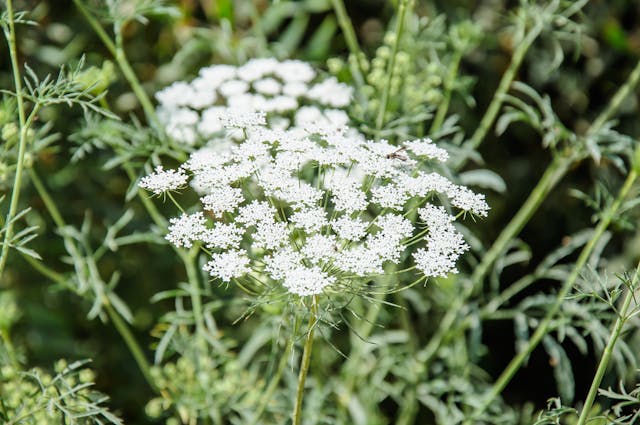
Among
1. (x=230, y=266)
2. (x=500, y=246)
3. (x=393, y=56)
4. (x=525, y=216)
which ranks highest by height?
(x=393, y=56)

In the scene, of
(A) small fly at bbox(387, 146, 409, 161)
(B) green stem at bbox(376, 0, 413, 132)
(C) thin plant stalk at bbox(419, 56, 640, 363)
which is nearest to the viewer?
(A) small fly at bbox(387, 146, 409, 161)

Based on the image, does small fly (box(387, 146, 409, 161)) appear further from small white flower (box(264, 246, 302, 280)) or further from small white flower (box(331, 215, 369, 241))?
small white flower (box(264, 246, 302, 280))

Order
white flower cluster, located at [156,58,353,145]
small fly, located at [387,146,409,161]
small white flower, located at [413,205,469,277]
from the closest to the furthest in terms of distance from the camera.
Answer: small white flower, located at [413,205,469,277] → small fly, located at [387,146,409,161] → white flower cluster, located at [156,58,353,145]

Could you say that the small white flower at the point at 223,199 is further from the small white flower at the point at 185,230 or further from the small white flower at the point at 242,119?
the small white flower at the point at 242,119

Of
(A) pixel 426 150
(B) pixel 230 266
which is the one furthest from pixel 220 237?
(A) pixel 426 150

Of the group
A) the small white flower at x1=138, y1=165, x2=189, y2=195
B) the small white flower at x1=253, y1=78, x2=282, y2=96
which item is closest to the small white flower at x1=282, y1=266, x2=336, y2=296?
the small white flower at x1=138, y1=165, x2=189, y2=195

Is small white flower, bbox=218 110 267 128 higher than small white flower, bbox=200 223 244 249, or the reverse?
small white flower, bbox=218 110 267 128

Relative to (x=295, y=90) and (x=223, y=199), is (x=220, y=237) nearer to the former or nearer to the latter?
(x=223, y=199)

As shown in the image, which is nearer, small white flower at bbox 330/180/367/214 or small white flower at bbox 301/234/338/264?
small white flower at bbox 301/234/338/264

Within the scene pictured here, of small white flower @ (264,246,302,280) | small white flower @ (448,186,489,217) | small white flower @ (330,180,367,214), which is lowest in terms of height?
small white flower @ (264,246,302,280)
